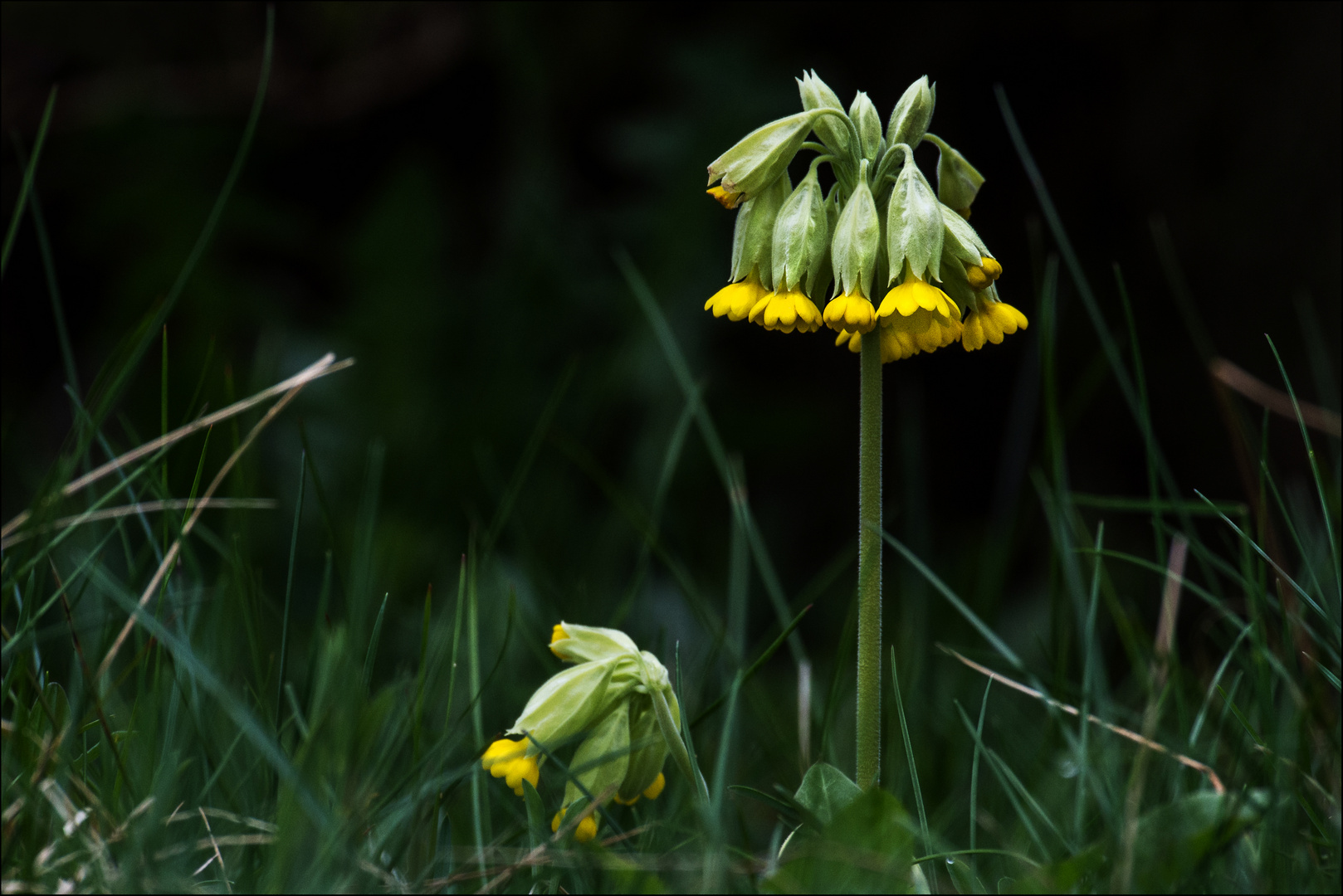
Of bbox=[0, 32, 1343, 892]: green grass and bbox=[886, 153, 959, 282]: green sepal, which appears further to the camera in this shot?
bbox=[886, 153, 959, 282]: green sepal

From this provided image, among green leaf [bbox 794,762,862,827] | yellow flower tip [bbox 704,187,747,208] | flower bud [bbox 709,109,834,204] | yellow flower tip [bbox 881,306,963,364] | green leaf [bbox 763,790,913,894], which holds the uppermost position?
flower bud [bbox 709,109,834,204]

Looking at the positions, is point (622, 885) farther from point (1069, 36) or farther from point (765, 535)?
point (1069, 36)

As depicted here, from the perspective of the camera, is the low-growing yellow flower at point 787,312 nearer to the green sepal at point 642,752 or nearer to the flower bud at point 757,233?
the flower bud at point 757,233

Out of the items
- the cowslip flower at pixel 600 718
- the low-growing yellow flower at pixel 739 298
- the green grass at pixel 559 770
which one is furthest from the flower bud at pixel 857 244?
the cowslip flower at pixel 600 718

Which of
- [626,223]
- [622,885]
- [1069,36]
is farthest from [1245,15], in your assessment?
[622,885]

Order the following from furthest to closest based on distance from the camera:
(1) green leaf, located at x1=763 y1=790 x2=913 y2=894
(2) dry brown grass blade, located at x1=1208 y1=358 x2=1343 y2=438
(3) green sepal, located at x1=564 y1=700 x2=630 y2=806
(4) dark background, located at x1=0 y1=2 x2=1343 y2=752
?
(4) dark background, located at x1=0 y1=2 x2=1343 y2=752 < (2) dry brown grass blade, located at x1=1208 y1=358 x2=1343 y2=438 < (3) green sepal, located at x1=564 y1=700 x2=630 y2=806 < (1) green leaf, located at x1=763 y1=790 x2=913 y2=894

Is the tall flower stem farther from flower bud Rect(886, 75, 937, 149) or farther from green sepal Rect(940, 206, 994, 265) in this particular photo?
flower bud Rect(886, 75, 937, 149)

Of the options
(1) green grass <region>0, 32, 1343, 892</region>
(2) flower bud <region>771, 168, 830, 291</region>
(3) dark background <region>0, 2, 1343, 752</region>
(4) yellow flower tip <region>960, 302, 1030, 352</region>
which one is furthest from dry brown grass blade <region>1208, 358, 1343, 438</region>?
(2) flower bud <region>771, 168, 830, 291</region>
